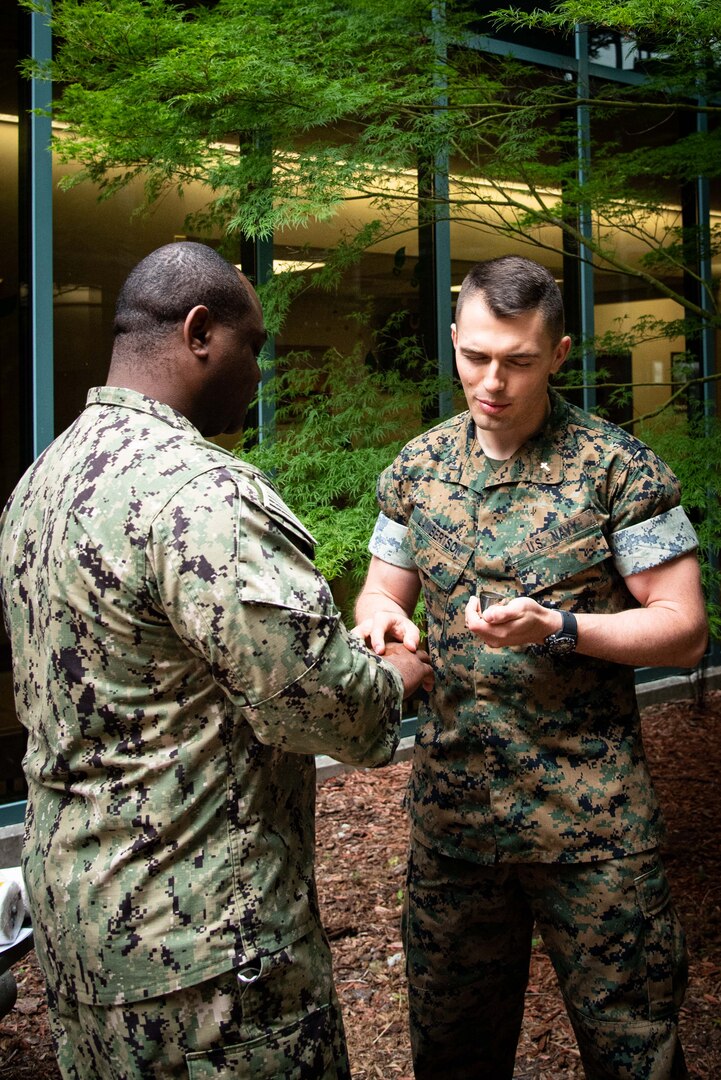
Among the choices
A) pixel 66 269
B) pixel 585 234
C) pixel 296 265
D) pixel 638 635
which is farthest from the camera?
pixel 585 234

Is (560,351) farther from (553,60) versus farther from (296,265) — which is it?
(553,60)

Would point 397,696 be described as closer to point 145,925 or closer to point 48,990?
point 145,925

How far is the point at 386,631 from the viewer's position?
2.28 metres

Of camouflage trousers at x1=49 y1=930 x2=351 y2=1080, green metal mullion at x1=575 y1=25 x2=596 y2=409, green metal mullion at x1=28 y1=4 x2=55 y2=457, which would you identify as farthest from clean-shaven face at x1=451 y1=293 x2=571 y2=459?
green metal mullion at x1=28 y1=4 x2=55 y2=457

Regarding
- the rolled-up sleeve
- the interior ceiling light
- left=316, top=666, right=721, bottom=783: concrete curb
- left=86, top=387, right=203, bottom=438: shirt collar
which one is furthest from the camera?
left=316, top=666, right=721, bottom=783: concrete curb

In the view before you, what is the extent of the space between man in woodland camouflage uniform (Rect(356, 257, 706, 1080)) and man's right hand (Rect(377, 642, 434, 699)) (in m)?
0.04

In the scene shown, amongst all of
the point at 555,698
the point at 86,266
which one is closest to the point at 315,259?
the point at 86,266

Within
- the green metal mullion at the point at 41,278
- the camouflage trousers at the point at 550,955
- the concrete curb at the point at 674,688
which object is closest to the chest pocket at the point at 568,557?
the camouflage trousers at the point at 550,955

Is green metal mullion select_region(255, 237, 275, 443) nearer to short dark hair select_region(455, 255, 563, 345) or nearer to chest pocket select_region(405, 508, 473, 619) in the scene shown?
chest pocket select_region(405, 508, 473, 619)

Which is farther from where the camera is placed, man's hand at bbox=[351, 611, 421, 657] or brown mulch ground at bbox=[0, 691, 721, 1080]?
brown mulch ground at bbox=[0, 691, 721, 1080]

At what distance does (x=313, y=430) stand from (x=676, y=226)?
3.23 meters

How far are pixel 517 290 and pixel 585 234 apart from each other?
4.16 m

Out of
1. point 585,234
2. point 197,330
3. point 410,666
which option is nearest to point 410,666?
point 410,666

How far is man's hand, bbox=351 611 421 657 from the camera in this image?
2207 mm
